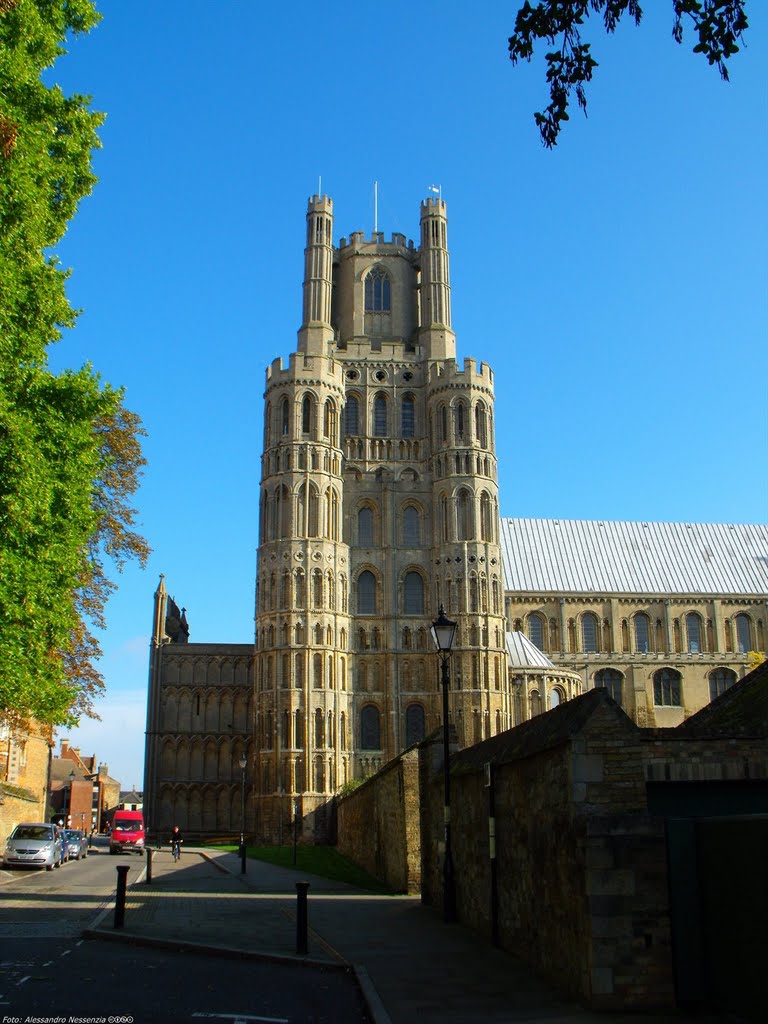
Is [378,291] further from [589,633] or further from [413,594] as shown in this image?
[589,633]

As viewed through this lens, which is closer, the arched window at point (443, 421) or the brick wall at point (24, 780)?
the brick wall at point (24, 780)

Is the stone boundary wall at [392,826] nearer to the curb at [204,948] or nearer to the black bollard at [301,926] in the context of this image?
the curb at [204,948]

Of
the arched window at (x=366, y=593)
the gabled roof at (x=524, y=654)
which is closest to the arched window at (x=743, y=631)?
the gabled roof at (x=524, y=654)

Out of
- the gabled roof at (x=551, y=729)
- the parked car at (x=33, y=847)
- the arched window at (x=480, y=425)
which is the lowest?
the parked car at (x=33, y=847)

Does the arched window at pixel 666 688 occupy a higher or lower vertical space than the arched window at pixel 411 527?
lower

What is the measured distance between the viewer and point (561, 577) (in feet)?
232

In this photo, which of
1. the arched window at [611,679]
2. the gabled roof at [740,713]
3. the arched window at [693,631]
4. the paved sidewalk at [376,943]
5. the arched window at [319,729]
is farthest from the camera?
the arched window at [693,631]

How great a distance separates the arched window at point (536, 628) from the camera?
226 ft

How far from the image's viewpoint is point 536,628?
227 ft

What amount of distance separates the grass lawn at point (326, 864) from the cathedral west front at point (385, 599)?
32.5 ft

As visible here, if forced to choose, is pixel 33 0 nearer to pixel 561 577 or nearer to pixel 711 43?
pixel 711 43

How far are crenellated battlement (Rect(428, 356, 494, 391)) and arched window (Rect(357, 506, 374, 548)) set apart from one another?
8380 millimetres

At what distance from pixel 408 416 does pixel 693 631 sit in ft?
77.3

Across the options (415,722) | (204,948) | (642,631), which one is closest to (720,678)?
(642,631)
